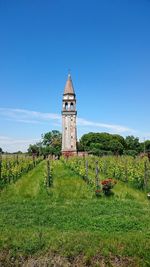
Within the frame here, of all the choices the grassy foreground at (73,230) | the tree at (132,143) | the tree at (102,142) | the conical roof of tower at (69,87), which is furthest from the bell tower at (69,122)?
the grassy foreground at (73,230)

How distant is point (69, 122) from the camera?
78625mm

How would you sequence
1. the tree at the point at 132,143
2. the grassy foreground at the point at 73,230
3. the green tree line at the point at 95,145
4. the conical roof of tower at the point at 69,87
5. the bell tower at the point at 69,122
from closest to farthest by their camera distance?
the grassy foreground at the point at 73,230 < the bell tower at the point at 69,122 < the conical roof of tower at the point at 69,87 < the green tree line at the point at 95,145 < the tree at the point at 132,143

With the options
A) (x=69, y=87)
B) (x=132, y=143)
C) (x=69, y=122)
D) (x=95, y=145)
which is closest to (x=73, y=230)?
(x=69, y=122)

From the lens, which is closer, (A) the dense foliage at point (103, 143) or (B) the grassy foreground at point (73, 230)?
(B) the grassy foreground at point (73, 230)

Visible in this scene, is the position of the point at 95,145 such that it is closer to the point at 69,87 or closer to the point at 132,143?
the point at 69,87

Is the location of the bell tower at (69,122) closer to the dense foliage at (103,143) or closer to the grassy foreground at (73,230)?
the dense foliage at (103,143)

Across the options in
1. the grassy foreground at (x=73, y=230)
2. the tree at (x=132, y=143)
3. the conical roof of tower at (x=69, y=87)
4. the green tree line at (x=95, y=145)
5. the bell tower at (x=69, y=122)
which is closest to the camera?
the grassy foreground at (x=73, y=230)

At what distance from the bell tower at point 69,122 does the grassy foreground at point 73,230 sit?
2304 inches

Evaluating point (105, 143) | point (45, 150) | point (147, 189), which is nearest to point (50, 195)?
point (147, 189)

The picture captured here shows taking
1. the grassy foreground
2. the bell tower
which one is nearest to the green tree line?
the bell tower

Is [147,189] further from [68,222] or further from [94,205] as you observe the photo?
[68,222]

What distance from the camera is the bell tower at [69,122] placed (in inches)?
3019

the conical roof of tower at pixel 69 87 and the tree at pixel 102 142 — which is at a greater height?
the conical roof of tower at pixel 69 87

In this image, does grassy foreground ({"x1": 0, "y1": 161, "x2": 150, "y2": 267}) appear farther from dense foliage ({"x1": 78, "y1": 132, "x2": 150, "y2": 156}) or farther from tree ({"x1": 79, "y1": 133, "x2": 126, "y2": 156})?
tree ({"x1": 79, "y1": 133, "x2": 126, "y2": 156})
